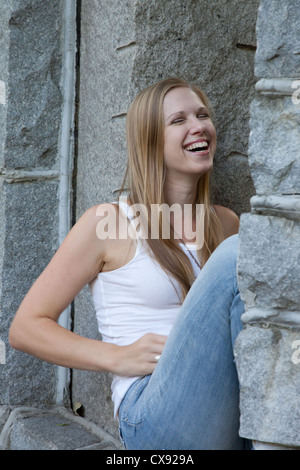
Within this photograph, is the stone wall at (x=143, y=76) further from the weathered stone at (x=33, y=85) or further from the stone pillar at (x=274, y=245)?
the stone pillar at (x=274, y=245)

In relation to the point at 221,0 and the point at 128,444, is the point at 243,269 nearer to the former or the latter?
the point at 128,444

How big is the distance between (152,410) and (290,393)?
53 cm

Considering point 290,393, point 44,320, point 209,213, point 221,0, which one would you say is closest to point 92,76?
point 221,0

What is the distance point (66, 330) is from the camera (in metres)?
1.99

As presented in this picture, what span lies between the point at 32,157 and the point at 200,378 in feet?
4.22

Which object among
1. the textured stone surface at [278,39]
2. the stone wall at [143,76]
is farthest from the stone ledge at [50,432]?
the textured stone surface at [278,39]

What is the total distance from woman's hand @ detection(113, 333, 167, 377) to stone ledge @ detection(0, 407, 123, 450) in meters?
0.59

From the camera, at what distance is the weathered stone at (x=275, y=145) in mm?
1317

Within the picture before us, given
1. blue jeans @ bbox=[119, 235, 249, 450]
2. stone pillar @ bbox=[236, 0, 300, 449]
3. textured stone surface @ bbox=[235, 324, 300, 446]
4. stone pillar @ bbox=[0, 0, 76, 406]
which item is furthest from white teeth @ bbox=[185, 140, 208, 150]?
Answer: textured stone surface @ bbox=[235, 324, 300, 446]

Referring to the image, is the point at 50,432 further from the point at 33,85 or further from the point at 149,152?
the point at 33,85

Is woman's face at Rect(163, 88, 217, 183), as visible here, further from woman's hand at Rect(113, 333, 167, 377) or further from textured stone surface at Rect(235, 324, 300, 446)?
textured stone surface at Rect(235, 324, 300, 446)

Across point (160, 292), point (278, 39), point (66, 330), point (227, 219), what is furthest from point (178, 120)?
point (278, 39)

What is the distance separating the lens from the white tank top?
2047 mm

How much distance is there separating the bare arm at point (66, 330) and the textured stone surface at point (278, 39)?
827mm
